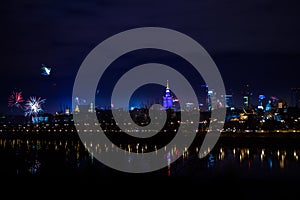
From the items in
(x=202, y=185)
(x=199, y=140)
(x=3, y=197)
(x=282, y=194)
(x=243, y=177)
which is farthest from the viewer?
(x=199, y=140)

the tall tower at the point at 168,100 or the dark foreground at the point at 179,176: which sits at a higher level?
the tall tower at the point at 168,100

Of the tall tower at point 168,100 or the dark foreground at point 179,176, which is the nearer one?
the dark foreground at point 179,176

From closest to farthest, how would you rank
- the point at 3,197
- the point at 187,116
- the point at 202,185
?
the point at 3,197
the point at 202,185
the point at 187,116

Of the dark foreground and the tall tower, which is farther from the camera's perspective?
the tall tower

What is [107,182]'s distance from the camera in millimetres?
21969

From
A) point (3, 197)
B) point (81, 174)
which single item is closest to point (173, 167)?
point (81, 174)

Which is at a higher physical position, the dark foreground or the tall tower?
the tall tower

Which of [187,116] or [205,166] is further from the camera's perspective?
[187,116]

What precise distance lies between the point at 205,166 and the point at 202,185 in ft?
27.0

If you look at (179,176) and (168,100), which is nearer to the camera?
(179,176)

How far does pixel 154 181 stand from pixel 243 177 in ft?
22.1

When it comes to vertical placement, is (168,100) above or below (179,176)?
above

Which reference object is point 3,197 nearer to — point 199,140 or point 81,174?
point 81,174

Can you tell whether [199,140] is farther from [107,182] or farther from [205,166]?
[107,182]
